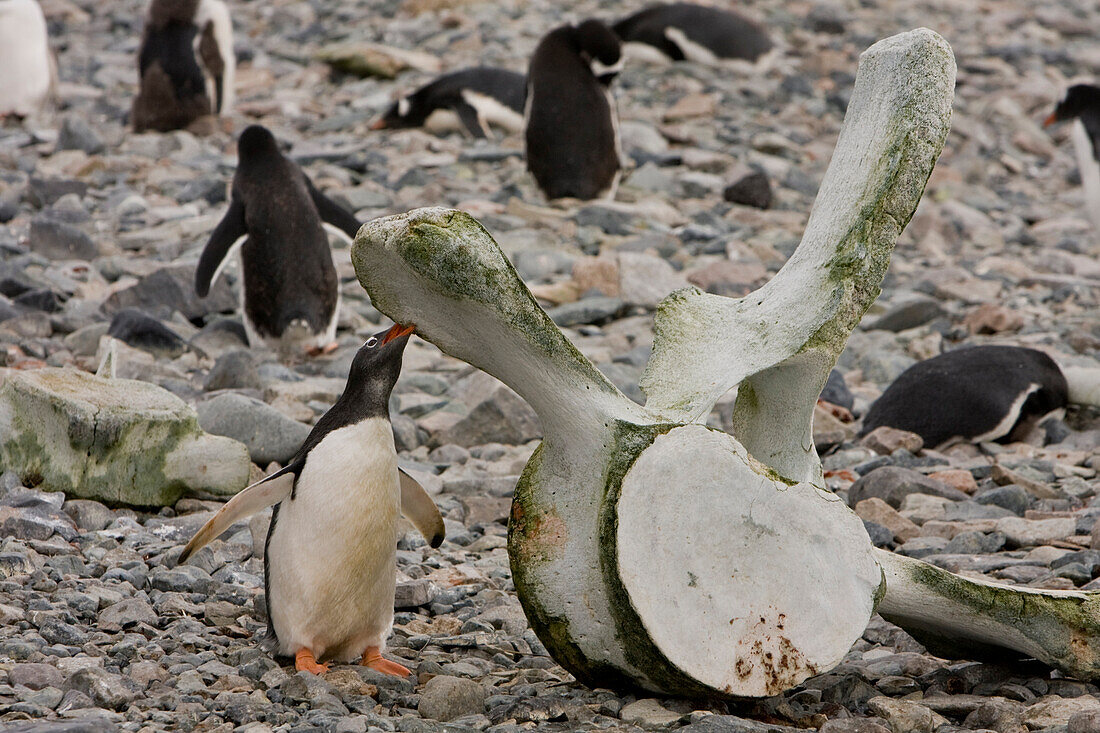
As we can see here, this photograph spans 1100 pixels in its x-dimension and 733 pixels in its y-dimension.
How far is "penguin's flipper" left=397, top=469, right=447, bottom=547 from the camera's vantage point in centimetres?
343

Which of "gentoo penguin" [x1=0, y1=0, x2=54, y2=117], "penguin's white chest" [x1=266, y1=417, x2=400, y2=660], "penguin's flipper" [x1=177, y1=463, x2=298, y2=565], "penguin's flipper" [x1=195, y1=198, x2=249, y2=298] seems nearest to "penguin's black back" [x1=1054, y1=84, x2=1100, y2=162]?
"penguin's flipper" [x1=195, y1=198, x2=249, y2=298]

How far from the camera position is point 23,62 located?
11.1 m

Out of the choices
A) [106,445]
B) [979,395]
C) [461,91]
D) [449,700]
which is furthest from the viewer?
[461,91]

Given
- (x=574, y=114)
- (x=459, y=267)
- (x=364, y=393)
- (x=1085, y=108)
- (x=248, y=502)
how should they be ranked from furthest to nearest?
(x=1085, y=108)
(x=574, y=114)
(x=364, y=393)
(x=248, y=502)
(x=459, y=267)

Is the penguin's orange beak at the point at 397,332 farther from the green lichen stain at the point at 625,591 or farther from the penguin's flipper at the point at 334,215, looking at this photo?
the penguin's flipper at the point at 334,215

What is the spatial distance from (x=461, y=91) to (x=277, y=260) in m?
4.84

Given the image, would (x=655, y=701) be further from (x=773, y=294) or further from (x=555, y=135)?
(x=555, y=135)

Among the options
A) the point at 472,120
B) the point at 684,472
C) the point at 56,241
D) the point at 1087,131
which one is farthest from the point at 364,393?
the point at 1087,131

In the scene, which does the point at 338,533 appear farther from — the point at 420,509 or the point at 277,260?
the point at 277,260

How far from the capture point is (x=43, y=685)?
266 cm

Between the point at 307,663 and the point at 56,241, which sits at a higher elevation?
the point at 307,663

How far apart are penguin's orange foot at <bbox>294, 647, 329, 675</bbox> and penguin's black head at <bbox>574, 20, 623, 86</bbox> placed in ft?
23.2

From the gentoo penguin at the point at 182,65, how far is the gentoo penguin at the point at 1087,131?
6.89m

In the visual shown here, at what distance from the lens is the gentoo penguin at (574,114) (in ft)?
30.1
